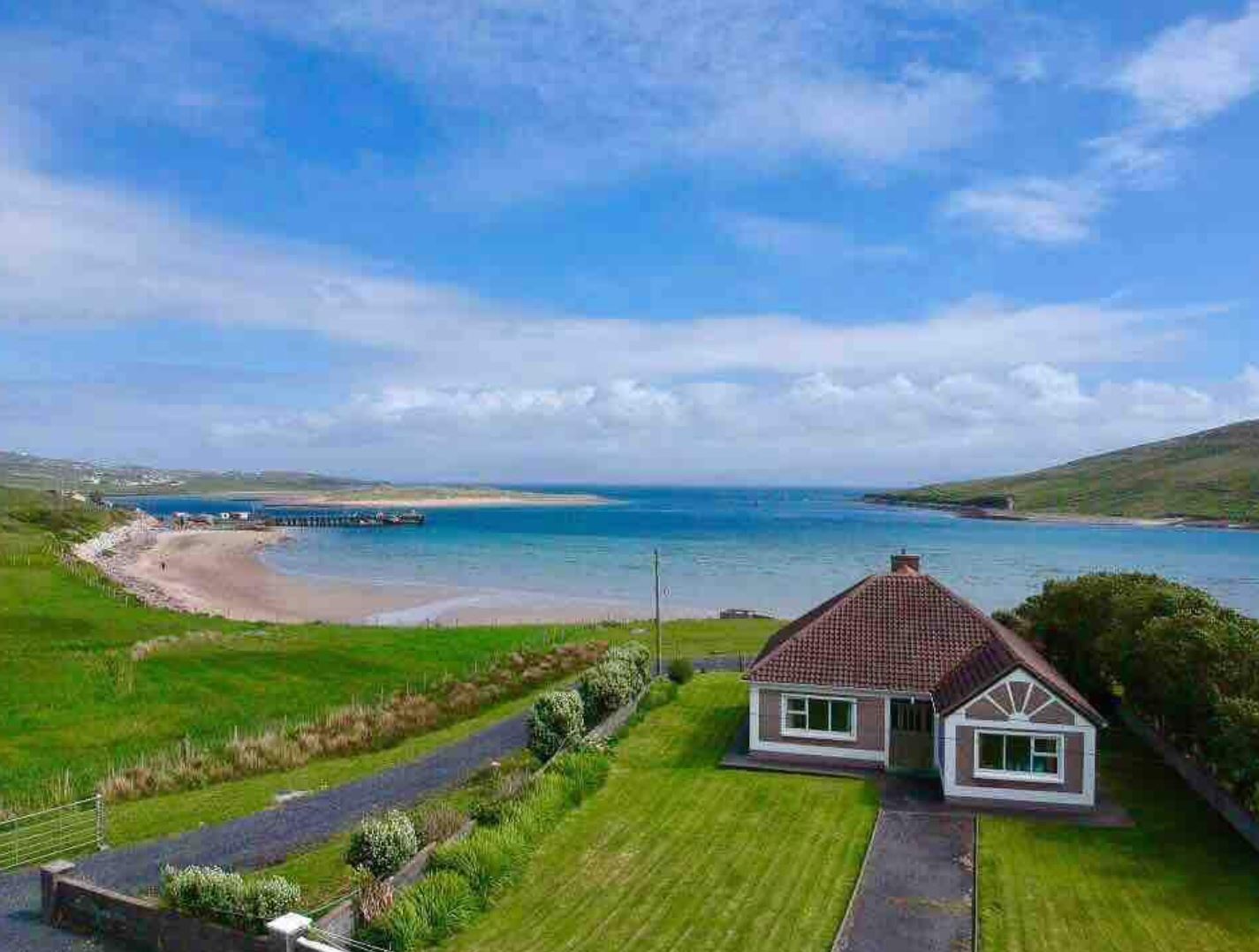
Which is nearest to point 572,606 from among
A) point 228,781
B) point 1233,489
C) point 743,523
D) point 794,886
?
point 228,781

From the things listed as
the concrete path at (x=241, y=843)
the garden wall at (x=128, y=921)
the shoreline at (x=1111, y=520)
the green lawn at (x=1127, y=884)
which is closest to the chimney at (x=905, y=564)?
the green lawn at (x=1127, y=884)

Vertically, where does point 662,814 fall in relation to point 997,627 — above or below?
below

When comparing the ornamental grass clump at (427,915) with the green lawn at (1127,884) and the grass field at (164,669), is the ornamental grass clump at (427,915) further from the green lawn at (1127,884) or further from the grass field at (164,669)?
the grass field at (164,669)

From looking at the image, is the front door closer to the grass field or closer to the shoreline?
the grass field

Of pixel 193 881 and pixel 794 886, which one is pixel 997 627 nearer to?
pixel 794 886

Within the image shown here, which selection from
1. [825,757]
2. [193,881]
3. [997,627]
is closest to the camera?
[193,881]

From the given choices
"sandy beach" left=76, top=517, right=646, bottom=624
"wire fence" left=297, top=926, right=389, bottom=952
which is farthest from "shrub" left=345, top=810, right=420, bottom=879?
"sandy beach" left=76, top=517, right=646, bottom=624
